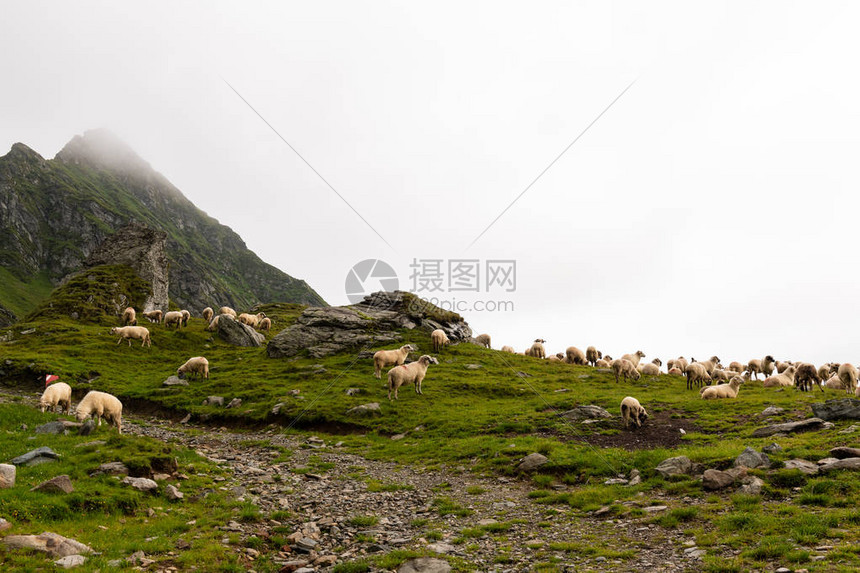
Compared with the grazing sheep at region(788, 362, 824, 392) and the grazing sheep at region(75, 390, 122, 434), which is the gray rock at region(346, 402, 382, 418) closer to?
the grazing sheep at region(75, 390, 122, 434)

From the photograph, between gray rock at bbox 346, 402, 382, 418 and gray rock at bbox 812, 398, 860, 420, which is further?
gray rock at bbox 346, 402, 382, 418

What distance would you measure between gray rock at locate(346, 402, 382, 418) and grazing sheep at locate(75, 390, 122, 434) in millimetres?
13605

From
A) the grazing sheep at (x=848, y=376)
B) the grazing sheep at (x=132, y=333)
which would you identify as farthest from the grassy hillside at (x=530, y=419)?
the grazing sheep at (x=848, y=376)

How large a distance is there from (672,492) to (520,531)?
5.62 metres

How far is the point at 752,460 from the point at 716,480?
2004mm

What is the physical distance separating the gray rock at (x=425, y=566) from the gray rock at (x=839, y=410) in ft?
65.0

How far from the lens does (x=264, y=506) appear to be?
1450 cm

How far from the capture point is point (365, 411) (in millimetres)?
30859

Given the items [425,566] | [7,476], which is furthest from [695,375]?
[7,476]

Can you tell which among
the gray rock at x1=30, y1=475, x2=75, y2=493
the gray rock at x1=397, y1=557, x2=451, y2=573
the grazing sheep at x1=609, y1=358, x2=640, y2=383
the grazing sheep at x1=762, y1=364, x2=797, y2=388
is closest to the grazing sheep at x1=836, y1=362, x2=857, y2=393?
the grazing sheep at x1=762, y1=364, x2=797, y2=388

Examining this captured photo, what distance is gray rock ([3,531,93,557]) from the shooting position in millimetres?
9139

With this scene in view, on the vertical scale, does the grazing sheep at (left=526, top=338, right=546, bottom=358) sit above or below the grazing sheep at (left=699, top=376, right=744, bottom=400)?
above

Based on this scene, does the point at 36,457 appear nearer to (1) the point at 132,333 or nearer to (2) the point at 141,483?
(2) the point at 141,483

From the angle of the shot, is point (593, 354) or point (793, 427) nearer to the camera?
point (793, 427)
